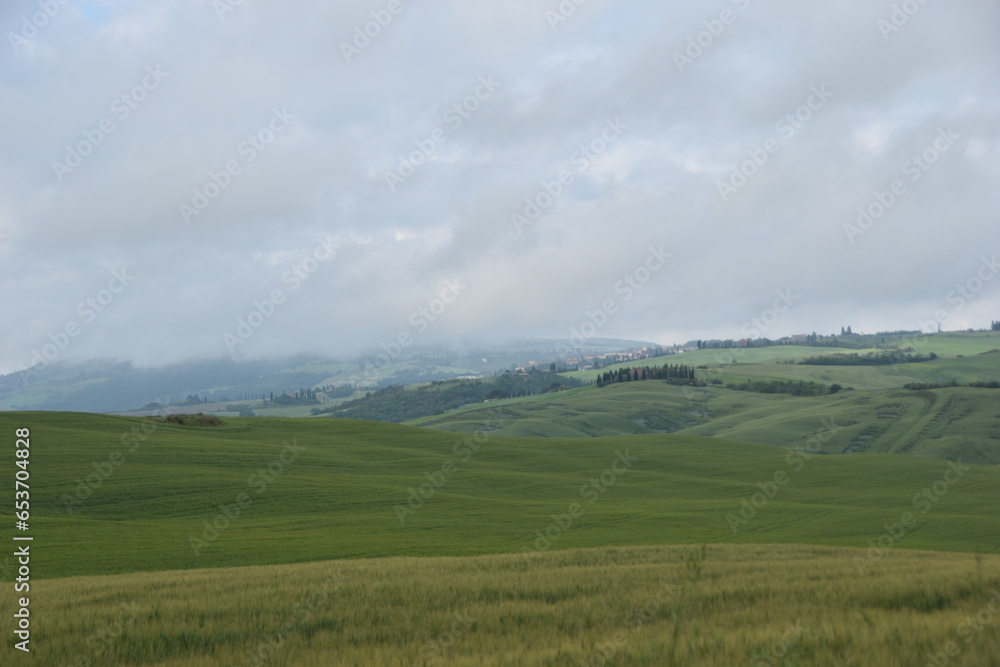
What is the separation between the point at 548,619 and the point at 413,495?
4089 centimetres

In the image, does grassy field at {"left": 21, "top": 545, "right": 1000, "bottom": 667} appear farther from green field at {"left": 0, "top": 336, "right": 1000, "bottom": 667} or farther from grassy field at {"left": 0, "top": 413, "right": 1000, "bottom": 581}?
grassy field at {"left": 0, "top": 413, "right": 1000, "bottom": 581}

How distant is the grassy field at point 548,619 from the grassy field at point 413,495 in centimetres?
1585

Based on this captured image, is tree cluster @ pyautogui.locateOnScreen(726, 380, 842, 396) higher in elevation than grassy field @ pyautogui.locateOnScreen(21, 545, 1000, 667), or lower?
lower

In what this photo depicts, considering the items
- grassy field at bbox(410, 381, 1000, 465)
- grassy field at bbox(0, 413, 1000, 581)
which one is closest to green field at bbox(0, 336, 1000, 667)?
grassy field at bbox(0, 413, 1000, 581)

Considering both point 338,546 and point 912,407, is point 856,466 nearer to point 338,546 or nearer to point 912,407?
point 338,546

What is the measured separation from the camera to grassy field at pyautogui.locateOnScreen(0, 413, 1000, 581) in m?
31.5

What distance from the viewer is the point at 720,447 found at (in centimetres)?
8506

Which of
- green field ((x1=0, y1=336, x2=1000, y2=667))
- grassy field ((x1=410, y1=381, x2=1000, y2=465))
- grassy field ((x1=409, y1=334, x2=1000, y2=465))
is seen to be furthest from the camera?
grassy field ((x1=409, y1=334, x2=1000, y2=465))

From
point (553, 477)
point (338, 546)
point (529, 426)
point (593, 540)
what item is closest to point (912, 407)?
point (529, 426)

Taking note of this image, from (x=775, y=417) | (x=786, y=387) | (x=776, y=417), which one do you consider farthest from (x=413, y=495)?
(x=786, y=387)

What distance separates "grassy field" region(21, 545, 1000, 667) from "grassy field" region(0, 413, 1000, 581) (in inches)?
624

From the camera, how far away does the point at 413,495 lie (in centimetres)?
4859

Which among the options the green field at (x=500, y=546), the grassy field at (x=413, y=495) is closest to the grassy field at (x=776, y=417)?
the green field at (x=500, y=546)

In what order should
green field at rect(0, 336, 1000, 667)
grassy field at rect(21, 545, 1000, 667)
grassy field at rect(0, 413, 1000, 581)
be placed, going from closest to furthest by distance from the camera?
grassy field at rect(21, 545, 1000, 667), green field at rect(0, 336, 1000, 667), grassy field at rect(0, 413, 1000, 581)
